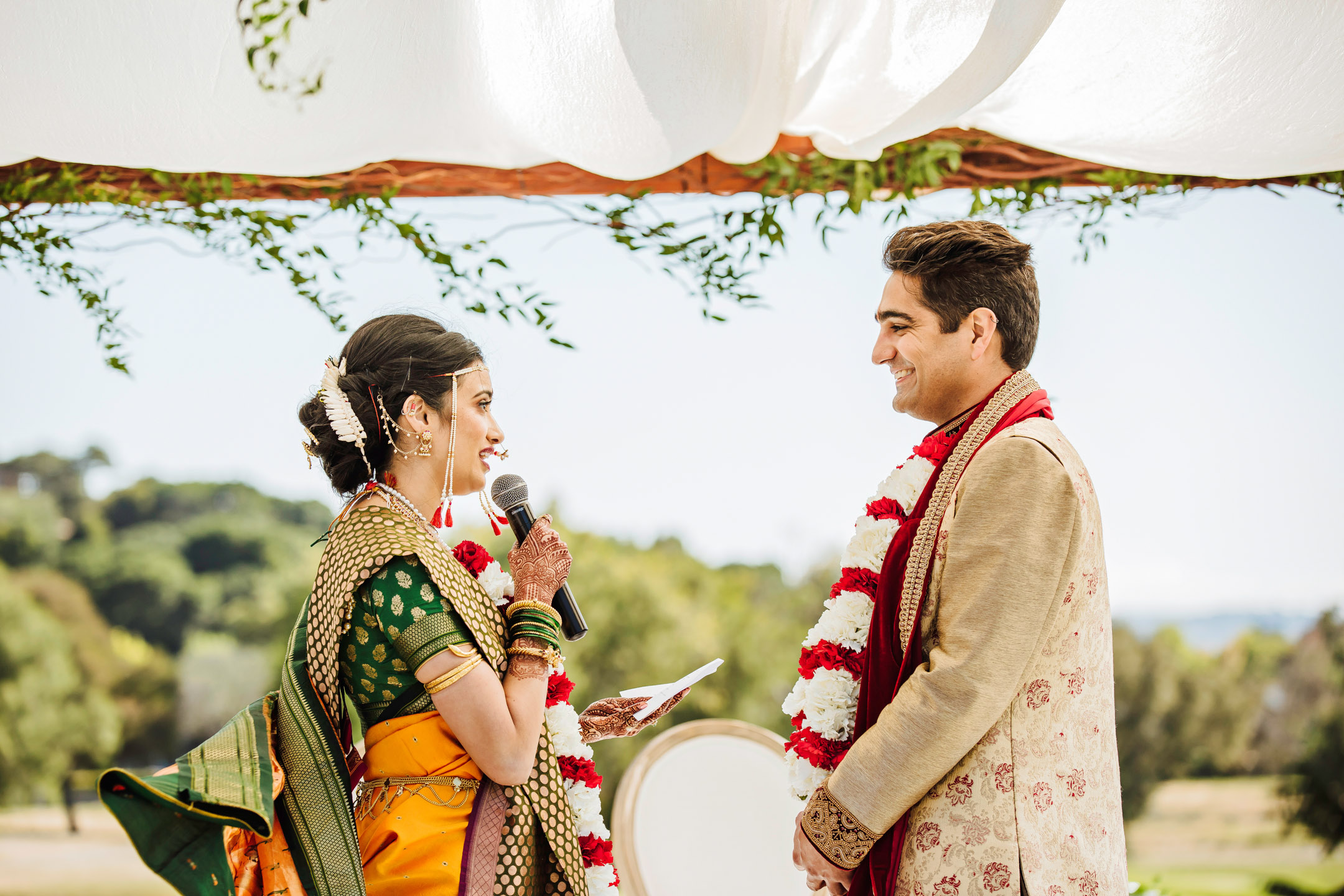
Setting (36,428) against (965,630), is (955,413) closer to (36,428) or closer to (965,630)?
(965,630)

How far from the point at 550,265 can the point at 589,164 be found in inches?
225

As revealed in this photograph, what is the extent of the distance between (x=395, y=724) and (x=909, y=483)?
108 centimetres

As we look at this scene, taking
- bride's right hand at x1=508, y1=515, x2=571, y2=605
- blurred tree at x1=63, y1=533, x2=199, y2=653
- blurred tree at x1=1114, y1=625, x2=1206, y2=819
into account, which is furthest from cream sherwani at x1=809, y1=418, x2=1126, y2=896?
blurred tree at x1=63, y1=533, x2=199, y2=653

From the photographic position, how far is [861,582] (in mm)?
1970

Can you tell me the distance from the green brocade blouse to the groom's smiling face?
37.6 inches

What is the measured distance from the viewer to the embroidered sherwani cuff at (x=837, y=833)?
1.68 metres

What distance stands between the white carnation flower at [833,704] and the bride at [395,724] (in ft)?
1.67

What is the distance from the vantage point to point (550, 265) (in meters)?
7.80

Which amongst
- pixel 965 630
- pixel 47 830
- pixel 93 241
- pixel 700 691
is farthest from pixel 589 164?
pixel 47 830

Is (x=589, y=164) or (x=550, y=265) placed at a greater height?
(x=550, y=265)

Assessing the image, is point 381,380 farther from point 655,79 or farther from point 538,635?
point 655,79

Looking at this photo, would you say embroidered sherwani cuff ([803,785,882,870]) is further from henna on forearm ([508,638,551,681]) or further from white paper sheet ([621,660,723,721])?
henna on forearm ([508,638,551,681])

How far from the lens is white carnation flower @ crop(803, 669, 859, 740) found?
1.88 meters

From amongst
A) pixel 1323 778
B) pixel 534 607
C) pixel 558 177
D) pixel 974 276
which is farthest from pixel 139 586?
pixel 1323 778
